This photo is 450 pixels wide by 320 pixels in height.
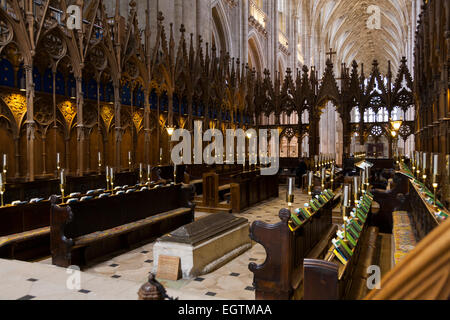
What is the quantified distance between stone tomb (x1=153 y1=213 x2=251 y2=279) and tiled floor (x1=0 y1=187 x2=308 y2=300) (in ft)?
0.44

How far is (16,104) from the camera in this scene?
916 cm

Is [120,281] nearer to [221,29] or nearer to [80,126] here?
[80,126]

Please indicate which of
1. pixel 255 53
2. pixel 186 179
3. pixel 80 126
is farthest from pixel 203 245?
pixel 255 53

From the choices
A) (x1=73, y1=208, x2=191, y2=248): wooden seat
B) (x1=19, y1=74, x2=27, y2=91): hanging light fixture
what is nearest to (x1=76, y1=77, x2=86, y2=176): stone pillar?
(x1=19, y1=74, x2=27, y2=91): hanging light fixture

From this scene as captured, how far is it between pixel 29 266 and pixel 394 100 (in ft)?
55.6

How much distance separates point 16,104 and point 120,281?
725cm

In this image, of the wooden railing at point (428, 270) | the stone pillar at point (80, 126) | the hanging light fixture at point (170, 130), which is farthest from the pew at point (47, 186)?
the wooden railing at point (428, 270)

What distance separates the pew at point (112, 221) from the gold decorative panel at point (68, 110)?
477 centimetres

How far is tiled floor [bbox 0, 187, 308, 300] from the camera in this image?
12.2 ft

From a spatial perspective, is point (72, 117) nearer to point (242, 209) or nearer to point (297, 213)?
point (242, 209)

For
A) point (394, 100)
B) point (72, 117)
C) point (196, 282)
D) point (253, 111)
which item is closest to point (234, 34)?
point (253, 111)

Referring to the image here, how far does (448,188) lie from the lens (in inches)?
226

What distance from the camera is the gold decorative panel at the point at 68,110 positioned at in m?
10.5

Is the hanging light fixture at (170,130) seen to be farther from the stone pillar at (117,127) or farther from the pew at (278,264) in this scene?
the pew at (278,264)
